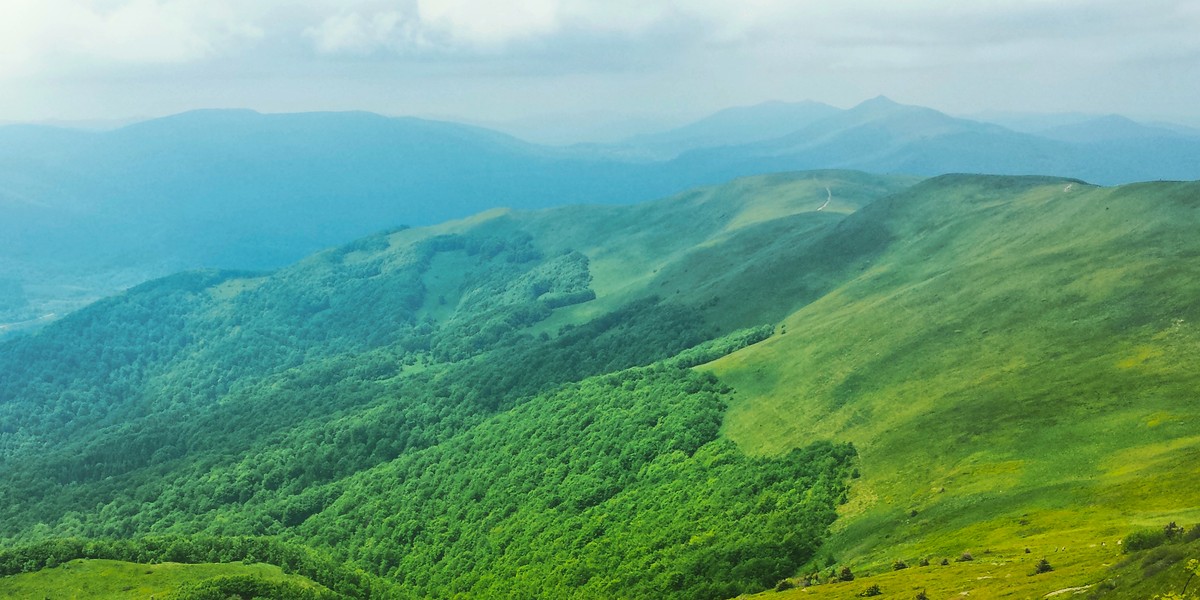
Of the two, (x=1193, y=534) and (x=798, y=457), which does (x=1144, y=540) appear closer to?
(x=1193, y=534)

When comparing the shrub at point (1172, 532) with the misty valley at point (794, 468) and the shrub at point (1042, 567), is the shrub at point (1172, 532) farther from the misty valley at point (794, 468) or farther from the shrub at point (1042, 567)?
the shrub at point (1042, 567)

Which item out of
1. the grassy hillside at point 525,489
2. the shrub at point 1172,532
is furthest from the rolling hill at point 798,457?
the shrub at point 1172,532

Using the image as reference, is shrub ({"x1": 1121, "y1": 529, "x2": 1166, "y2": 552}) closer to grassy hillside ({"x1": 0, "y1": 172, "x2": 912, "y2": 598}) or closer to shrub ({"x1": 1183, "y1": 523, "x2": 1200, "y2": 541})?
shrub ({"x1": 1183, "y1": 523, "x2": 1200, "y2": 541})

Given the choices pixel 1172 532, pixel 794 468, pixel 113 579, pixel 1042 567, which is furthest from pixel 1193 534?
pixel 113 579

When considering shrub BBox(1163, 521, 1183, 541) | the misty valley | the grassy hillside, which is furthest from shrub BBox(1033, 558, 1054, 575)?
the grassy hillside

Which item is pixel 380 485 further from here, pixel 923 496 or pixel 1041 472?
pixel 1041 472

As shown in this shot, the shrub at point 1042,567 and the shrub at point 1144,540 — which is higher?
the shrub at point 1144,540

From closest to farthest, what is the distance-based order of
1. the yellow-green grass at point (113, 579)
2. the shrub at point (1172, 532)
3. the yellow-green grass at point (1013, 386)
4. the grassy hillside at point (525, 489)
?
the shrub at point (1172, 532), the yellow-green grass at point (1013, 386), the yellow-green grass at point (113, 579), the grassy hillside at point (525, 489)

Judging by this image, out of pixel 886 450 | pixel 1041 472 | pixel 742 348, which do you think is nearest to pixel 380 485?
pixel 742 348
